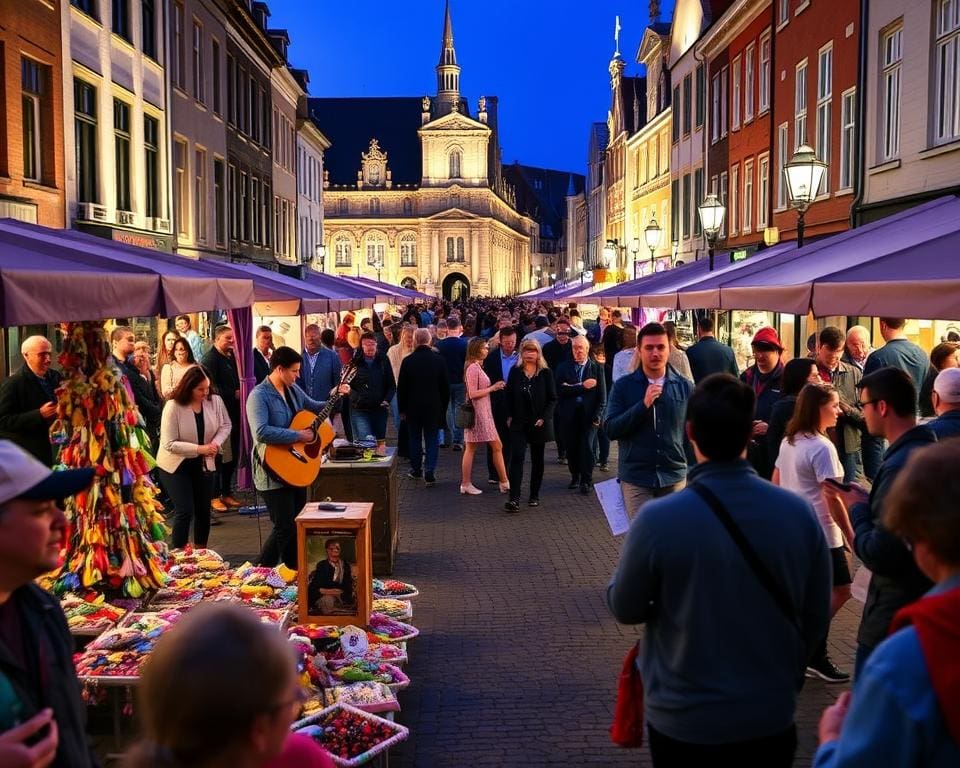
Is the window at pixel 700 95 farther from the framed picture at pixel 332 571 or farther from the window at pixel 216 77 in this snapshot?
the framed picture at pixel 332 571

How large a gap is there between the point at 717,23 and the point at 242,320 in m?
19.8

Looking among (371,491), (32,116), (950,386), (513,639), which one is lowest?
(513,639)

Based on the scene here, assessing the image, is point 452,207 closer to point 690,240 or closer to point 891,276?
point 690,240

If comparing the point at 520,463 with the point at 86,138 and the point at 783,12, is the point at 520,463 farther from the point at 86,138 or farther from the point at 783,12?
the point at 783,12

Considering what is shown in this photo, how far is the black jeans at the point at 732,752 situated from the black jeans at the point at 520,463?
8.60 metres

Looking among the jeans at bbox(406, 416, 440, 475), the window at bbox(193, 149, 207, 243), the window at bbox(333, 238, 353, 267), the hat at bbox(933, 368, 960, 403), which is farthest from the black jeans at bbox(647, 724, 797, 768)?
the window at bbox(333, 238, 353, 267)

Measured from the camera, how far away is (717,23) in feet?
92.4

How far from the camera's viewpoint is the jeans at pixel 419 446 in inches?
538

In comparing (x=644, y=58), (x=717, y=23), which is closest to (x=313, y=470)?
(x=717, y=23)

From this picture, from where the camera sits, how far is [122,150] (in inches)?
784

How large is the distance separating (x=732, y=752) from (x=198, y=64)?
83.8ft

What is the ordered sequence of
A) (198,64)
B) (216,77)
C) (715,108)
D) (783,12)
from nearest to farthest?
(783,12) < (198,64) < (216,77) < (715,108)

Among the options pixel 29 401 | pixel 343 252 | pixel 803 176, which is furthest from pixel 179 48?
pixel 343 252

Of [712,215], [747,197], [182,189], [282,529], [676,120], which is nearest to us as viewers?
[282,529]
